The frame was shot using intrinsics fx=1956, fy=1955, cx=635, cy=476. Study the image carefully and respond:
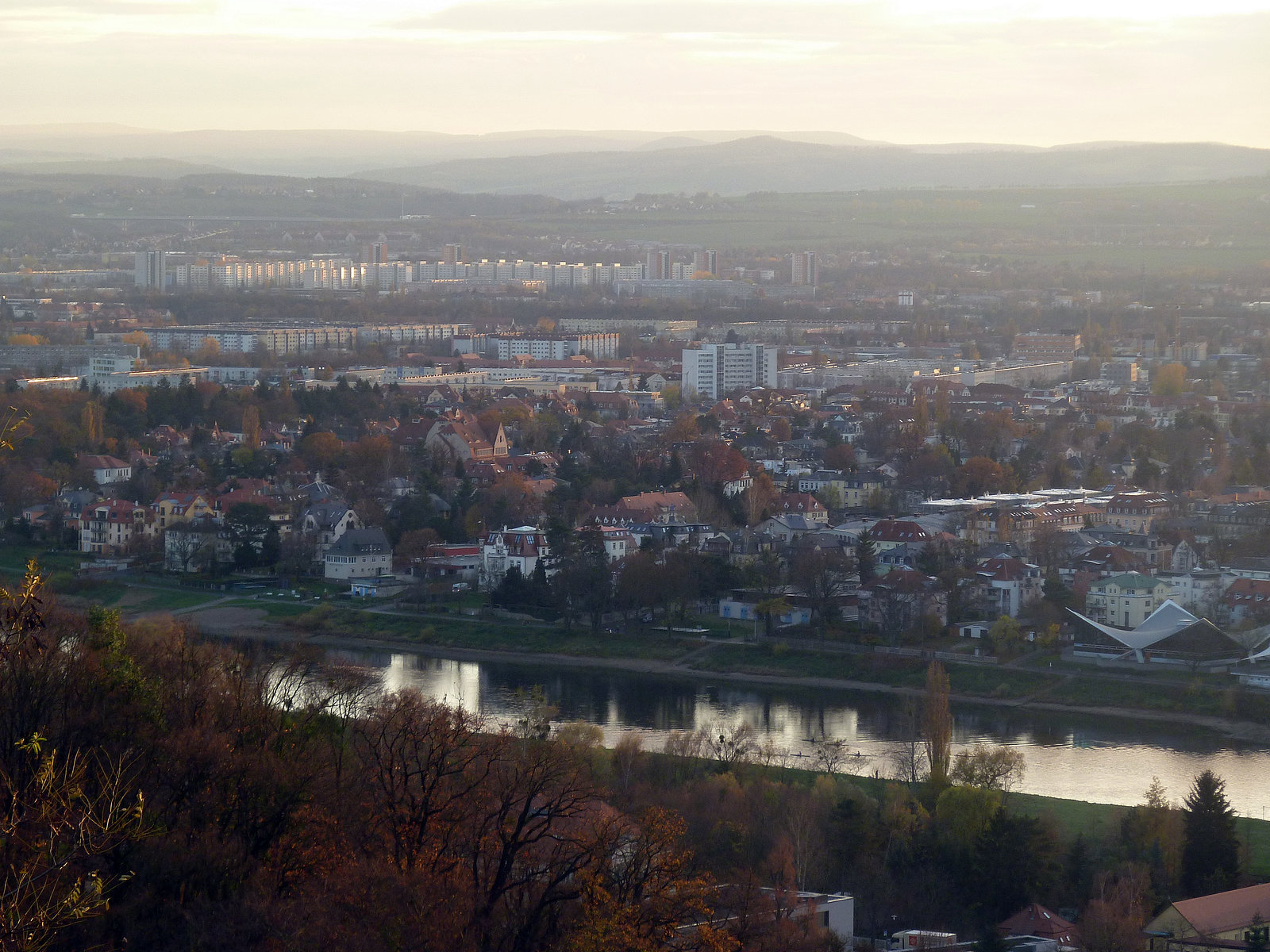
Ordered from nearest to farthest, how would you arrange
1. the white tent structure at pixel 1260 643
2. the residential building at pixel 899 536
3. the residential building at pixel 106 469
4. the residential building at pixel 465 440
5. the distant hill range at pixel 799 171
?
the white tent structure at pixel 1260 643, the residential building at pixel 899 536, the residential building at pixel 106 469, the residential building at pixel 465 440, the distant hill range at pixel 799 171

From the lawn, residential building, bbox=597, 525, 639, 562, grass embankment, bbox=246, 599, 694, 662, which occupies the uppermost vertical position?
residential building, bbox=597, 525, 639, 562

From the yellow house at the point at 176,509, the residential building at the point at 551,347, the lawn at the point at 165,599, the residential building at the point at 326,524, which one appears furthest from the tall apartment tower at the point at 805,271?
the lawn at the point at 165,599

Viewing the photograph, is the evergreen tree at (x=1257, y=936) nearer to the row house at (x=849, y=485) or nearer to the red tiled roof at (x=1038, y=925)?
the red tiled roof at (x=1038, y=925)

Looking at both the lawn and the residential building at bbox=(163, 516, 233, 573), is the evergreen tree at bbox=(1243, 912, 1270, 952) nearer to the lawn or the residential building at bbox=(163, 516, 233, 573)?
the lawn

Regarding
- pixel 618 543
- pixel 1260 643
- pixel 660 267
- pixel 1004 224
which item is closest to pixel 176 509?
pixel 618 543

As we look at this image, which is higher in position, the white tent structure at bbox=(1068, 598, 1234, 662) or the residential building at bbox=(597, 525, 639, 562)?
the white tent structure at bbox=(1068, 598, 1234, 662)

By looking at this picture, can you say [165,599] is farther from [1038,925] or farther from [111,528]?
[1038,925]

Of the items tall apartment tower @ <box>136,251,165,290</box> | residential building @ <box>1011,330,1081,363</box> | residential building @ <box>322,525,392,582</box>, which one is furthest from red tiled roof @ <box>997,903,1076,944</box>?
tall apartment tower @ <box>136,251,165,290</box>
